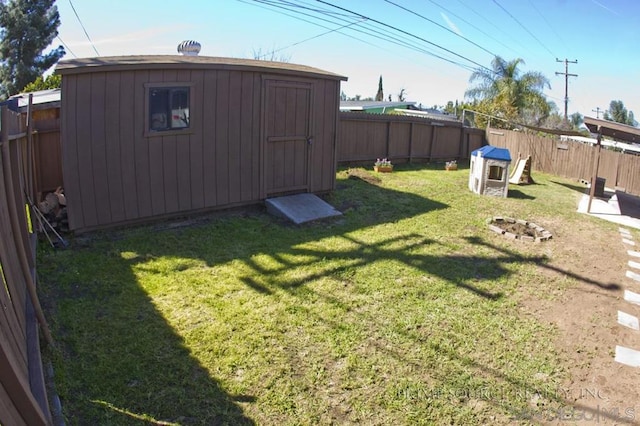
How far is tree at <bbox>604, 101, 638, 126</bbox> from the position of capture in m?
51.2

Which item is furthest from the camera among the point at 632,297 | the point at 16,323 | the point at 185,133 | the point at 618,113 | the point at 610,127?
the point at 618,113

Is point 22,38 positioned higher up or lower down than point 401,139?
higher up

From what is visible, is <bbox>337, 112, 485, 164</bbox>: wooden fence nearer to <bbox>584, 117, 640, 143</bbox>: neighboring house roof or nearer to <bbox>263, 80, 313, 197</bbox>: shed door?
<bbox>263, 80, 313, 197</bbox>: shed door

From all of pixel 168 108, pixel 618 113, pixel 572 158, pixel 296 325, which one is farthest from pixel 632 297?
pixel 618 113

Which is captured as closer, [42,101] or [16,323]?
[16,323]

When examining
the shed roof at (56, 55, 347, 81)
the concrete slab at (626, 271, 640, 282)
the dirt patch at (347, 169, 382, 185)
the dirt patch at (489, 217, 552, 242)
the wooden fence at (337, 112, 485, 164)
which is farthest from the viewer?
the wooden fence at (337, 112, 485, 164)

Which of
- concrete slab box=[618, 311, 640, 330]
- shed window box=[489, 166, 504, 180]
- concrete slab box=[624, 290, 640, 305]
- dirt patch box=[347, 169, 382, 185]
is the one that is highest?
shed window box=[489, 166, 504, 180]

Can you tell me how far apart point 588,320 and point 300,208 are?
4.14 metres

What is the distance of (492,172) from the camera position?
32.1ft

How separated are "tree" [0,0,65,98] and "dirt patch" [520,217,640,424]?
29702mm

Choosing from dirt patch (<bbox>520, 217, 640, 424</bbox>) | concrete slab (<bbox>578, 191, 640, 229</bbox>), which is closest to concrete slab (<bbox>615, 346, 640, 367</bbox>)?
dirt patch (<bbox>520, 217, 640, 424</bbox>)

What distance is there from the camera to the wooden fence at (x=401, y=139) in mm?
11648

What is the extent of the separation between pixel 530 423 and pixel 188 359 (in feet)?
7.57

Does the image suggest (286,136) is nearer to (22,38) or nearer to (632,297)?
(632,297)
